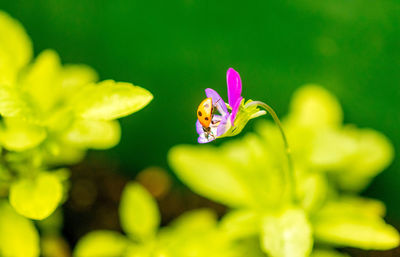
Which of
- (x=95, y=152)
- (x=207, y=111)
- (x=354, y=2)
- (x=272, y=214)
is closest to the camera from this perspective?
(x=207, y=111)

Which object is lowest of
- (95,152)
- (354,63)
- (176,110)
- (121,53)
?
(95,152)

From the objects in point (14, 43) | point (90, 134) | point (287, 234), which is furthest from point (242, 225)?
point (14, 43)

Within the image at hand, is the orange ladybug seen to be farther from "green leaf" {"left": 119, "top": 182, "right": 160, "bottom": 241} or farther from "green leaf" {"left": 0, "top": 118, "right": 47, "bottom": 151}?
"green leaf" {"left": 119, "top": 182, "right": 160, "bottom": 241}

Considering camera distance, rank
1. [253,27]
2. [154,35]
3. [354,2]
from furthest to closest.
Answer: [154,35], [253,27], [354,2]

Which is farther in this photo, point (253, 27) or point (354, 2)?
point (253, 27)

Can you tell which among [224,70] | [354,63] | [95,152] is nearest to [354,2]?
[354,63]

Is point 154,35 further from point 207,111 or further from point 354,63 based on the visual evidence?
point 207,111

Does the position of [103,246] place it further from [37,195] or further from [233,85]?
[233,85]

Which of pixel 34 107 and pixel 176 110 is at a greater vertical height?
pixel 34 107
